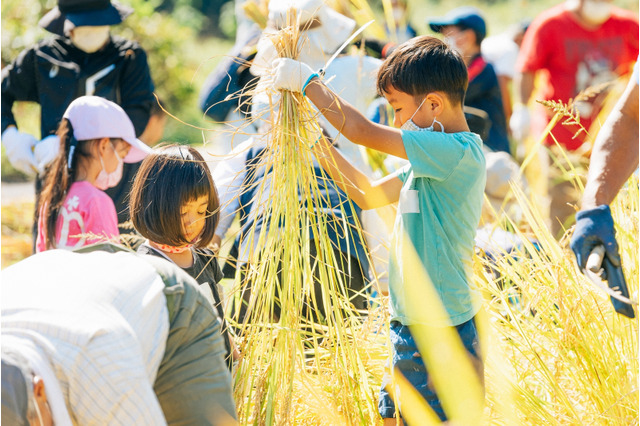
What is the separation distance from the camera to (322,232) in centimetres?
195

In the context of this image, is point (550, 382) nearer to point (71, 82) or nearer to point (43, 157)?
point (43, 157)

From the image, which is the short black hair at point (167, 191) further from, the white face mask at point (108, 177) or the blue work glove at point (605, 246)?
the white face mask at point (108, 177)

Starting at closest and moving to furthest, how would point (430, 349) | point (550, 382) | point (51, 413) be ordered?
1. point (51, 413)
2. point (430, 349)
3. point (550, 382)

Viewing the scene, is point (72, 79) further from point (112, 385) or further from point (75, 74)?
point (112, 385)

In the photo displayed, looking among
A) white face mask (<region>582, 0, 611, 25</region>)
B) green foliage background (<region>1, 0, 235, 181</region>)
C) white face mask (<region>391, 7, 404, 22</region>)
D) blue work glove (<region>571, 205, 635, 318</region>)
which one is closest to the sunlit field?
blue work glove (<region>571, 205, 635, 318</region>)

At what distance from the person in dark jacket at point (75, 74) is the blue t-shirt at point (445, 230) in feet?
6.97

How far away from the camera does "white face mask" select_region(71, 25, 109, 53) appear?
3631mm

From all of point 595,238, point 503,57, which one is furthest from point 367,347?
point 503,57

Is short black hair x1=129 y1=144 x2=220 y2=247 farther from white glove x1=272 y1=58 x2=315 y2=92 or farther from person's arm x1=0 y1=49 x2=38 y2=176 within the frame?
person's arm x1=0 y1=49 x2=38 y2=176

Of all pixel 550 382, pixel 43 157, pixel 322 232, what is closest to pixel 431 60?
pixel 322 232

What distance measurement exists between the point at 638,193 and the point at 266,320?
4.46ft

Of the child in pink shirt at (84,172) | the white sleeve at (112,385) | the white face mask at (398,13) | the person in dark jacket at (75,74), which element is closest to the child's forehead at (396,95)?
the white sleeve at (112,385)

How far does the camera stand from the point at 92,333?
122 centimetres

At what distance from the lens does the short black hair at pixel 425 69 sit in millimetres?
1872
